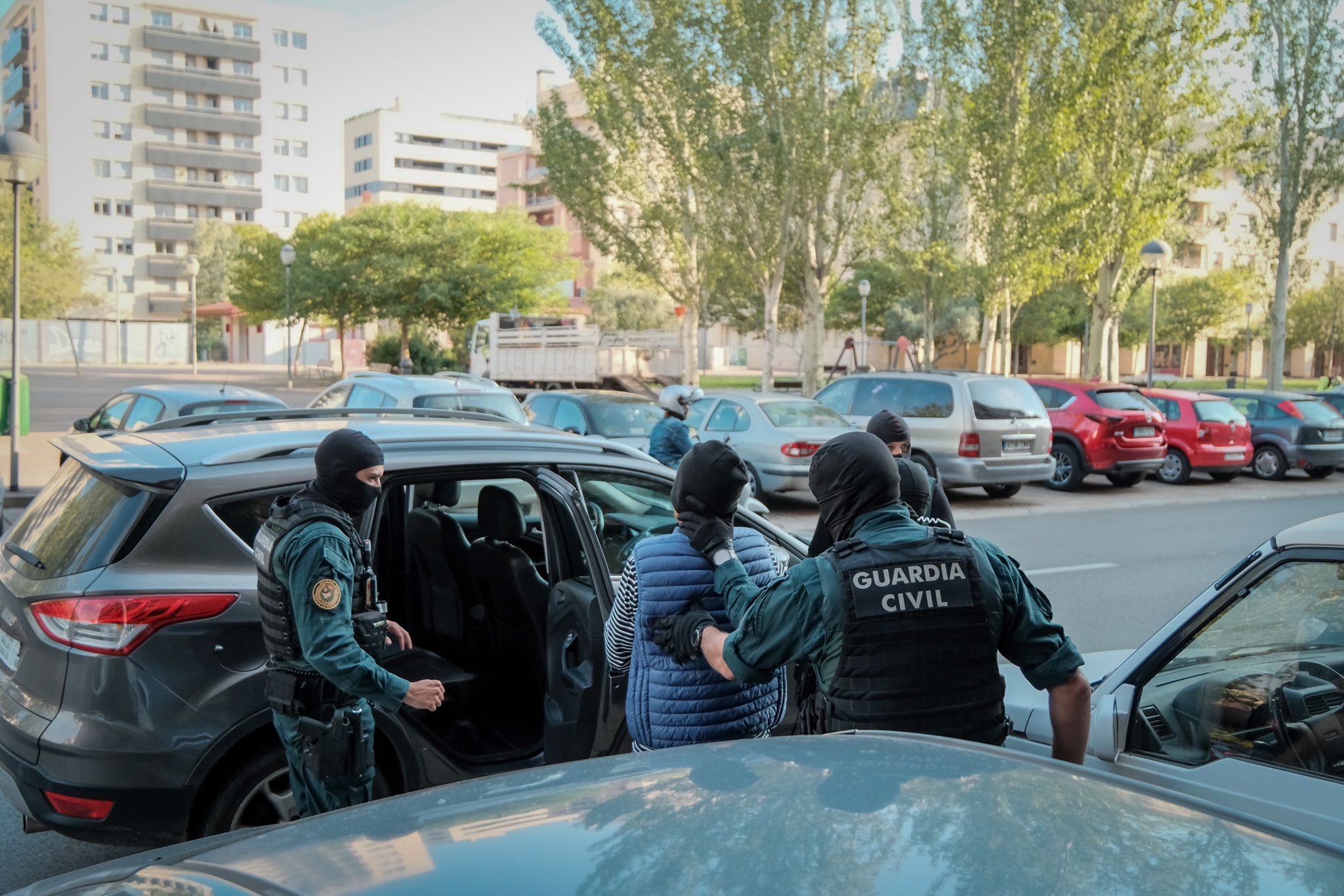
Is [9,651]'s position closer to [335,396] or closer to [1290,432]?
[335,396]

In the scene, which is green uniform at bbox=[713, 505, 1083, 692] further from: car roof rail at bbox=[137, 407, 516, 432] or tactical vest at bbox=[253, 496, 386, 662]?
car roof rail at bbox=[137, 407, 516, 432]

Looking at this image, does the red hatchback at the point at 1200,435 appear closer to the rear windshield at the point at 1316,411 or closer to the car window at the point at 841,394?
the rear windshield at the point at 1316,411

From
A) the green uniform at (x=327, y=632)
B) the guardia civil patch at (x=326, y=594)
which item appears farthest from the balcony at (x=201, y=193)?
the guardia civil patch at (x=326, y=594)

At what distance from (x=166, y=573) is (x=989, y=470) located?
41.7 ft

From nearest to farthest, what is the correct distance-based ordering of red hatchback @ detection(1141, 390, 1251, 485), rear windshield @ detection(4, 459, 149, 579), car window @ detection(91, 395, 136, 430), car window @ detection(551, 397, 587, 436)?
1. rear windshield @ detection(4, 459, 149, 579)
2. car window @ detection(91, 395, 136, 430)
3. car window @ detection(551, 397, 587, 436)
4. red hatchback @ detection(1141, 390, 1251, 485)

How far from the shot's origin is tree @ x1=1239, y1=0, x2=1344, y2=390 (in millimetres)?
25297

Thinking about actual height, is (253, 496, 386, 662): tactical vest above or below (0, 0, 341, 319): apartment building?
below

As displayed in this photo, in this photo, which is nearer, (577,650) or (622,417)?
(577,650)

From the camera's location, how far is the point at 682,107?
26172 mm

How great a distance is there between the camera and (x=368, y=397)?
41.8 feet

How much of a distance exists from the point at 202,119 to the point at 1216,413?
8674cm

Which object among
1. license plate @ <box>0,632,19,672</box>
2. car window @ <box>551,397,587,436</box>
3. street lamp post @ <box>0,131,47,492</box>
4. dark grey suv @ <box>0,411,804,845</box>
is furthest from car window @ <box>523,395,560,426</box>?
license plate @ <box>0,632,19,672</box>

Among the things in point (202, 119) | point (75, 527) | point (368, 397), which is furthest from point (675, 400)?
point (202, 119)

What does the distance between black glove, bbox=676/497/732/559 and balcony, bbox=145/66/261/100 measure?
95.5 metres
